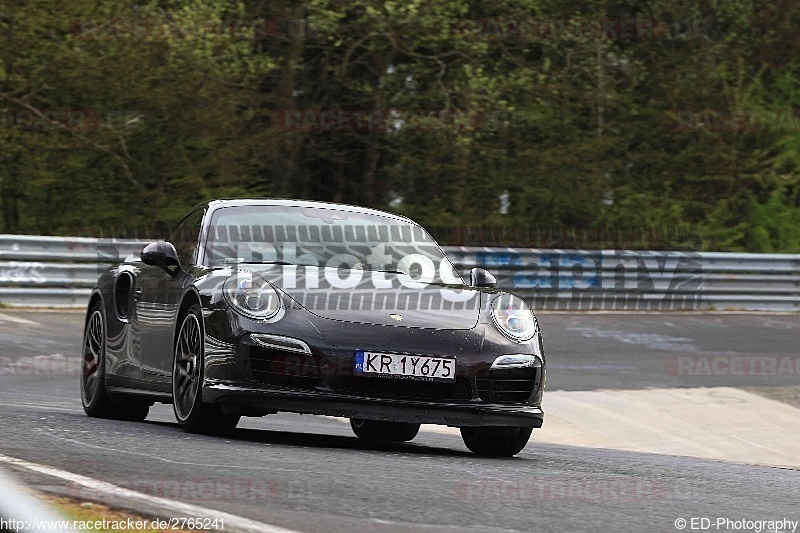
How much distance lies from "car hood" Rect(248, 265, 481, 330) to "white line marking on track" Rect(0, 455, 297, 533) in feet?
7.59

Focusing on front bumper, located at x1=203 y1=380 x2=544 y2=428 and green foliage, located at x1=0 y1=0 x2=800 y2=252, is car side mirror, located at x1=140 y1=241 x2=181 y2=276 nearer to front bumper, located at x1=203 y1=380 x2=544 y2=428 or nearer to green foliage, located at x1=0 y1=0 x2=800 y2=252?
front bumper, located at x1=203 y1=380 x2=544 y2=428

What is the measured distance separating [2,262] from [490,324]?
11.0 metres

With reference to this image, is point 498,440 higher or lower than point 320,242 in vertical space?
lower

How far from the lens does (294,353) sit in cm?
772

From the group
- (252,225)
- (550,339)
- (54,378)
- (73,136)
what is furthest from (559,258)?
(252,225)

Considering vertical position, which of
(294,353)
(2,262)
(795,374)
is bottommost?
(795,374)

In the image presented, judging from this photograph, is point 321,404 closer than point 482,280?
Yes

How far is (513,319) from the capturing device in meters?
8.30

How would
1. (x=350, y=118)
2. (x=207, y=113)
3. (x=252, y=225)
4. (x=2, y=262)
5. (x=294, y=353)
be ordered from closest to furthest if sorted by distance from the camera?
(x=294, y=353) < (x=252, y=225) < (x=2, y=262) < (x=207, y=113) < (x=350, y=118)

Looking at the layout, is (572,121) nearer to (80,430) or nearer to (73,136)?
(73,136)

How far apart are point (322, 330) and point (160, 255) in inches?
51.2

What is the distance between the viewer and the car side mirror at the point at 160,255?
8578 mm

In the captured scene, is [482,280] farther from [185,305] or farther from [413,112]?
[413,112]

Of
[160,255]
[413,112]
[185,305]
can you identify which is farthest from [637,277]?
[185,305]
